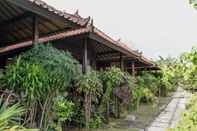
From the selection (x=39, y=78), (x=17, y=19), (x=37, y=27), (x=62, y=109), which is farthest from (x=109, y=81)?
(x=39, y=78)

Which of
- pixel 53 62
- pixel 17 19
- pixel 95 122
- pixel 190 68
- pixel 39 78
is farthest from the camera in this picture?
pixel 95 122

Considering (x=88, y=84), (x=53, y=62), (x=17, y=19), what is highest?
(x=17, y=19)

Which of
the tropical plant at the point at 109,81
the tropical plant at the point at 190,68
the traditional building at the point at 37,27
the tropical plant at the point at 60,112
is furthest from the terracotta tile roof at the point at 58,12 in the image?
the tropical plant at the point at 190,68

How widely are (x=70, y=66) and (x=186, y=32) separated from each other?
115645 millimetres

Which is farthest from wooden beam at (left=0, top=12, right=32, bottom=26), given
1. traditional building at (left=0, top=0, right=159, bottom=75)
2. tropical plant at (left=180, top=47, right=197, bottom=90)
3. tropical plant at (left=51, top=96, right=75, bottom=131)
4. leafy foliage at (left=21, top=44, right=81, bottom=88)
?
tropical plant at (left=180, top=47, right=197, bottom=90)

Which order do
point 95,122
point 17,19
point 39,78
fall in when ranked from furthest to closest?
point 95,122, point 17,19, point 39,78

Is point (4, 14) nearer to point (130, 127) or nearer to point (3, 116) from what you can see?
point (3, 116)

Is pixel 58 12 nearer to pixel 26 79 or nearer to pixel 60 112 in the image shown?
pixel 26 79

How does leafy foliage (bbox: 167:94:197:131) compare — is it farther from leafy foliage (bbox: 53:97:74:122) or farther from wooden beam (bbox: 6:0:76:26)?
leafy foliage (bbox: 53:97:74:122)

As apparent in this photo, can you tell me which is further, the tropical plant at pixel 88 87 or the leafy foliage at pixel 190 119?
the tropical plant at pixel 88 87

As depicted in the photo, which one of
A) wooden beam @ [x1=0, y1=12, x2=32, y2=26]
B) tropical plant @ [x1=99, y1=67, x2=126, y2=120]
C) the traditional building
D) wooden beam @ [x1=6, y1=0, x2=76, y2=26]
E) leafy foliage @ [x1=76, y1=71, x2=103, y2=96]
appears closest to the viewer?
wooden beam @ [x1=6, y1=0, x2=76, y2=26]

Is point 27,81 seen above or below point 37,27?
below

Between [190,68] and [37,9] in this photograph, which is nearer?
[190,68]

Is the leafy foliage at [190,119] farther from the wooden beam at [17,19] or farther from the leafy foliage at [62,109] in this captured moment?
the leafy foliage at [62,109]
